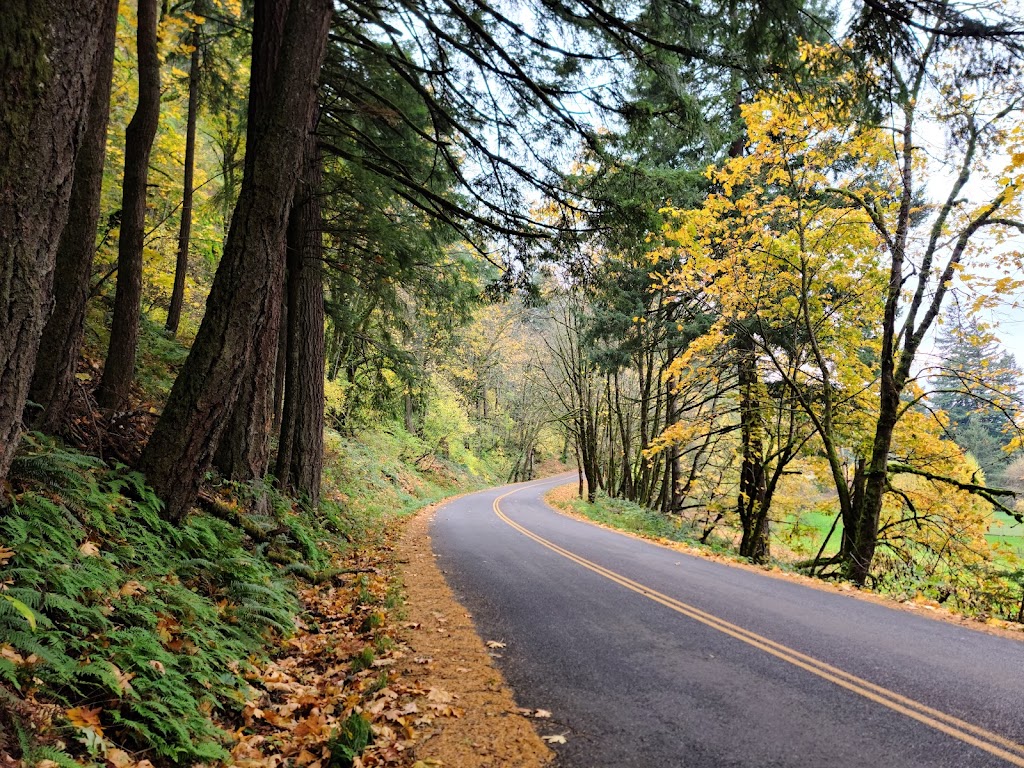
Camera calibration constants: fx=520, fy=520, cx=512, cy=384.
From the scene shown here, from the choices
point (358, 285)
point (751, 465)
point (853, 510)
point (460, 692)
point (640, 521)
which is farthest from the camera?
point (640, 521)

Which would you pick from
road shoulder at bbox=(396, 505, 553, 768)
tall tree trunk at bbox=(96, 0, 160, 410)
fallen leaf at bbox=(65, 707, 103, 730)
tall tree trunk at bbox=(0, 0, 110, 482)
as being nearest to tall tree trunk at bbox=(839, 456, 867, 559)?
road shoulder at bbox=(396, 505, 553, 768)

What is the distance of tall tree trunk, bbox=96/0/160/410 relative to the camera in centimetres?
636

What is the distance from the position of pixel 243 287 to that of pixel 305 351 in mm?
3780

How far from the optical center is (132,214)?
649 centimetres

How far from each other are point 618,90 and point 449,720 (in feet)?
22.2

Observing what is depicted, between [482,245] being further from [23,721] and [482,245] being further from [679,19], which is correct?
[23,721]

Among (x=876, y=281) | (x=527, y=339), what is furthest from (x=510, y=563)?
(x=527, y=339)

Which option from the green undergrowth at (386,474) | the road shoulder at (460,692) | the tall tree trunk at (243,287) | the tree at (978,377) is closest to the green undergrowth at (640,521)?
the tree at (978,377)

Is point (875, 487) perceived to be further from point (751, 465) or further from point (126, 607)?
point (126, 607)

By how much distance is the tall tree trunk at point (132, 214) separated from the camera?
6.36 meters

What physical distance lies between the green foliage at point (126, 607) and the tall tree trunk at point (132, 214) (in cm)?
203

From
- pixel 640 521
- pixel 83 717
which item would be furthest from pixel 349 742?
pixel 640 521

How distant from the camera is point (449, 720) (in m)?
3.58

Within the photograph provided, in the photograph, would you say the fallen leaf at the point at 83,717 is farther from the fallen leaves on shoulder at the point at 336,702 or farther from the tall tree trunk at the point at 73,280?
the tall tree trunk at the point at 73,280
